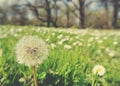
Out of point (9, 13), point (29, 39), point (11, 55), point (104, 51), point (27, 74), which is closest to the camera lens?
point (29, 39)

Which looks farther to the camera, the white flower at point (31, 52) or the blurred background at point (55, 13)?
the blurred background at point (55, 13)

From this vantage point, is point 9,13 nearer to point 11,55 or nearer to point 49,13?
point 49,13

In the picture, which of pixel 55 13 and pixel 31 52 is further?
pixel 55 13

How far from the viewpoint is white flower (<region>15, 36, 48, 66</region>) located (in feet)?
9.85

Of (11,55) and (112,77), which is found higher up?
(11,55)

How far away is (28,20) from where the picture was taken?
53.1 meters

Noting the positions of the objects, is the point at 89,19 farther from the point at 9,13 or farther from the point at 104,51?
the point at 104,51

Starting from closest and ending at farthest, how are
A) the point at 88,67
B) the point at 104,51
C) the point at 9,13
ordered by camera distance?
the point at 88,67 → the point at 104,51 → the point at 9,13

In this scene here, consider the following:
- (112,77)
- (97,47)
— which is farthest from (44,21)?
(112,77)

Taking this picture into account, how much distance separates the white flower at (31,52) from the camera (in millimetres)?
3003

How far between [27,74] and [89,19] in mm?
58751

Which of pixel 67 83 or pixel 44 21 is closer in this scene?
pixel 67 83

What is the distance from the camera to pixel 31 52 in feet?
9.88

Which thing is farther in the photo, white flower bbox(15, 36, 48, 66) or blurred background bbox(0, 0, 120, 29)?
blurred background bbox(0, 0, 120, 29)
